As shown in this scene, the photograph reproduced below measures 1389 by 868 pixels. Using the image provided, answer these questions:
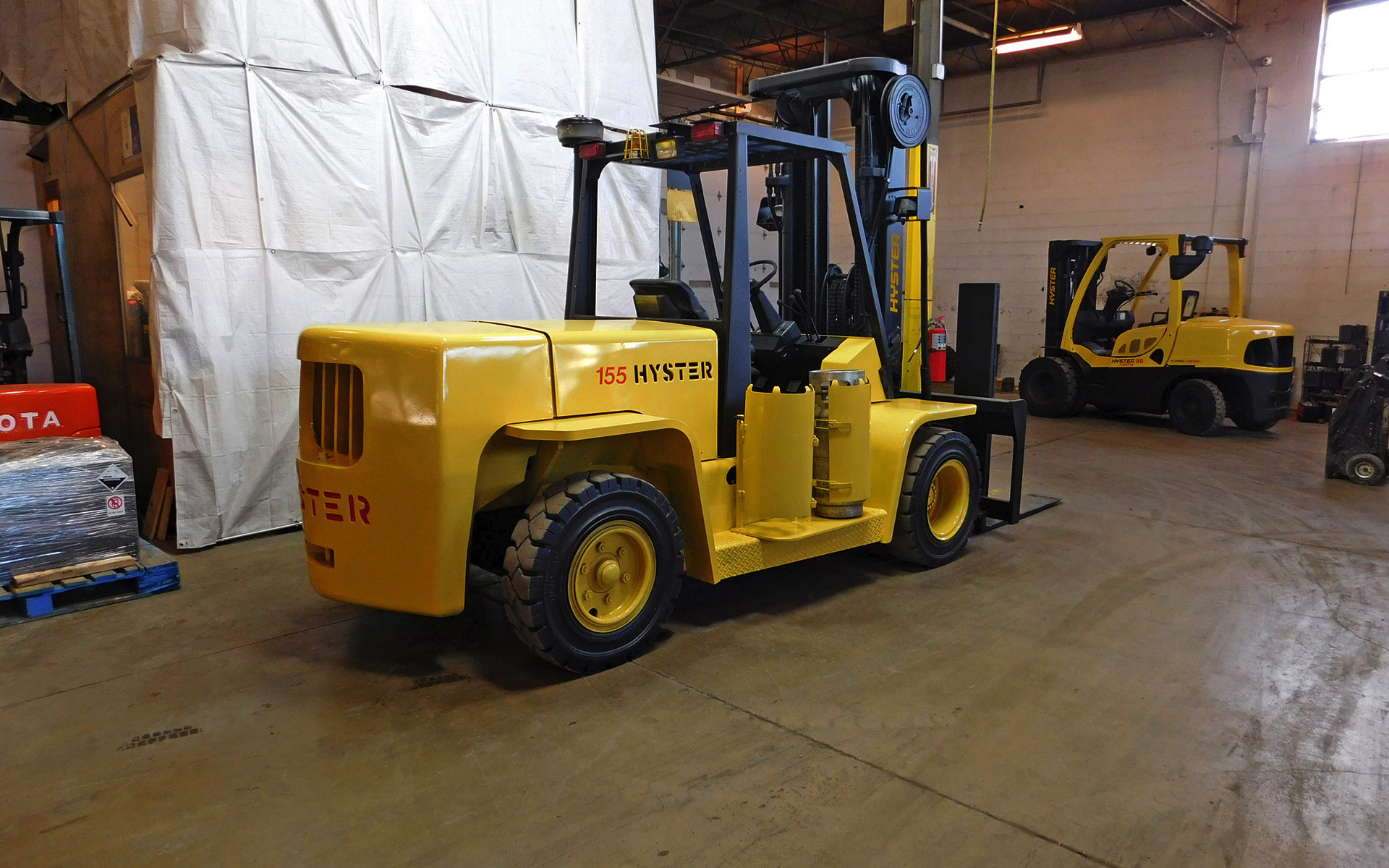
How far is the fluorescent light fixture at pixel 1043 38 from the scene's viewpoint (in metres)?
13.1

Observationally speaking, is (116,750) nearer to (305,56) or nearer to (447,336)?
(447,336)

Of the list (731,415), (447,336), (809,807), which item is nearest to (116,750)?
(447,336)

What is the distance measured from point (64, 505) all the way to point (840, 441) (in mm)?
4257

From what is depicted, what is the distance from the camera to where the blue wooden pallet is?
4.54 m

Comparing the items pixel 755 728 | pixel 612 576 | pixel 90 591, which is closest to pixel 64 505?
pixel 90 591

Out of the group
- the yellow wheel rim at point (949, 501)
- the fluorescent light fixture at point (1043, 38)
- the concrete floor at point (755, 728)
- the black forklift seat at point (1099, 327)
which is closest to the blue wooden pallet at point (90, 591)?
the concrete floor at point (755, 728)

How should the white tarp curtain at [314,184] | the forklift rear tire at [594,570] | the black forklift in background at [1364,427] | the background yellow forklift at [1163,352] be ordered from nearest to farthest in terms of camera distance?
the forklift rear tire at [594,570]
the white tarp curtain at [314,184]
the black forklift in background at [1364,427]
the background yellow forklift at [1163,352]

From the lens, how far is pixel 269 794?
2885 mm

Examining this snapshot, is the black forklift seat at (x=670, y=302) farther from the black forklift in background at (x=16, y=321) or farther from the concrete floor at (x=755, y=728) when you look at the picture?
the black forklift in background at (x=16, y=321)

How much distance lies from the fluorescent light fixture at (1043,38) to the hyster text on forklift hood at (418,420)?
473 inches

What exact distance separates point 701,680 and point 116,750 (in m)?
2.24

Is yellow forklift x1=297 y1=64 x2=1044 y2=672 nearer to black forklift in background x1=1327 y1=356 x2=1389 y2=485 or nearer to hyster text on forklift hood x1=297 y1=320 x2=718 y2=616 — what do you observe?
hyster text on forklift hood x1=297 y1=320 x2=718 y2=616

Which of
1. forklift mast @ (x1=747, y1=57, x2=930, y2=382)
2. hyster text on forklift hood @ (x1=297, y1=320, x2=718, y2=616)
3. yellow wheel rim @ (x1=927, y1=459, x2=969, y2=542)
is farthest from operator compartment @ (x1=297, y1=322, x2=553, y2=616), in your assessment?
yellow wheel rim @ (x1=927, y1=459, x2=969, y2=542)

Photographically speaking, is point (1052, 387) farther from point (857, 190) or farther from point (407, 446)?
point (407, 446)
